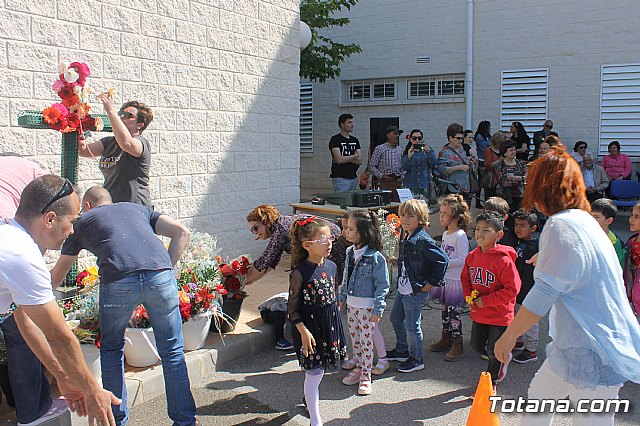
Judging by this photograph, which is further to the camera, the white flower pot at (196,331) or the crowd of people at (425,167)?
the crowd of people at (425,167)

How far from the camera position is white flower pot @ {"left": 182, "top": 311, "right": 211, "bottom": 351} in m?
5.12

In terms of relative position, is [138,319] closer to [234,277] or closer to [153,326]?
[234,277]

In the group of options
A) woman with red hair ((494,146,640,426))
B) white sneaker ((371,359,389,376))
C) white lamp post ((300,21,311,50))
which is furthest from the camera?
white lamp post ((300,21,311,50))

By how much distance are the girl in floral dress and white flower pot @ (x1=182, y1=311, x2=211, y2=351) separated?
130 centimetres

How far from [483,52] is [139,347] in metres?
12.1

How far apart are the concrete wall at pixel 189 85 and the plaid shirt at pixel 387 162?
5.04 ft

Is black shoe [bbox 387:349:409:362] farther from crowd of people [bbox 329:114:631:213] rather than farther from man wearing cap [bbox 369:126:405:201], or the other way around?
man wearing cap [bbox 369:126:405:201]

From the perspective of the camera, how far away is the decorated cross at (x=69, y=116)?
4.85 meters

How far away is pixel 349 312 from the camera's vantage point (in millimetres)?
4934

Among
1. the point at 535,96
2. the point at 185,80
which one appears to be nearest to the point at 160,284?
the point at 185,80

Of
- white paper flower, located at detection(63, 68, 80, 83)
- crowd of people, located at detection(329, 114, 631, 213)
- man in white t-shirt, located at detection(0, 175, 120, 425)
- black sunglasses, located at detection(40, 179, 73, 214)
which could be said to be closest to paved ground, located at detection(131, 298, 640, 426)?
man in white t-shirt, located at detection(0, 175, 120, 425)

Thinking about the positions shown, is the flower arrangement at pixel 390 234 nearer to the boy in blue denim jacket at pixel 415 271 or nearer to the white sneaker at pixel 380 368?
the boy in blue denim jacket at pixel 415 271

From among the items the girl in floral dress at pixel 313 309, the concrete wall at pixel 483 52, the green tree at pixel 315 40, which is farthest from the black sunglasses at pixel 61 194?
the concrete wall at pixel 483 52

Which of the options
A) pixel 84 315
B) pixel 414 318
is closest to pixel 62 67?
pixel 84 315
